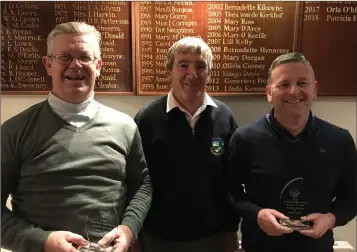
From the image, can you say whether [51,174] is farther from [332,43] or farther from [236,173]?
[332,43]

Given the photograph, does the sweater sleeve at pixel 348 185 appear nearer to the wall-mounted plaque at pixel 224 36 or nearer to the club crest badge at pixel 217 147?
the club crest badge at pixel 217 147

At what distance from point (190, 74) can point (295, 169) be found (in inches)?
25.5

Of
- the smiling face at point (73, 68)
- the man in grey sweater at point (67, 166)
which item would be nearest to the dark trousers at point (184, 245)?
the man in grey sweater at point (67, 166)

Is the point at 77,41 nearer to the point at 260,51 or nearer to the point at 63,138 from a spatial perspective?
the point at 63,138

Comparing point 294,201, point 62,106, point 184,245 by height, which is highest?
point 62,106

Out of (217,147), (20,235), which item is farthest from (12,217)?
(217,147)

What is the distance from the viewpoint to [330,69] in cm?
221

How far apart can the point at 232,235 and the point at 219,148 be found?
20.3 inches

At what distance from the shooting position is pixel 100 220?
140cm

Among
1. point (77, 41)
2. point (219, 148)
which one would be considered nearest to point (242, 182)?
point (219, 148)

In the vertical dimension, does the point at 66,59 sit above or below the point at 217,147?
above

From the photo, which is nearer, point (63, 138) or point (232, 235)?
point (63, 138)

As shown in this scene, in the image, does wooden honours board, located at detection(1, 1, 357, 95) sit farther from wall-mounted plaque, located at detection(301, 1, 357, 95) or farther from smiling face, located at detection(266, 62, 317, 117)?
smiling face, located at detection(266, 62, 317, 117)

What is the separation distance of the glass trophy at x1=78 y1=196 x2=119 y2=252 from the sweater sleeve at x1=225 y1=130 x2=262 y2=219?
0.55 metres
